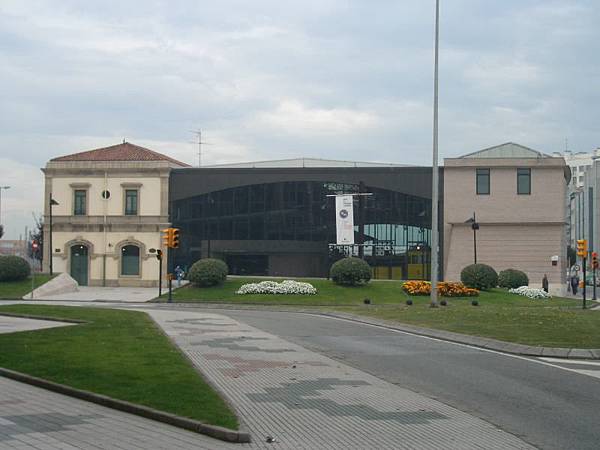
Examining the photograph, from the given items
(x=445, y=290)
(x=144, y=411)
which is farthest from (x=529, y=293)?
(x=144, y=411)

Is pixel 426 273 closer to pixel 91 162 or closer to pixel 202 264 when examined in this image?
pixel 202 264

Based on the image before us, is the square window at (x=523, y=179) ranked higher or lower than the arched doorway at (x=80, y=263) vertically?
higher

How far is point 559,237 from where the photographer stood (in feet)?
198

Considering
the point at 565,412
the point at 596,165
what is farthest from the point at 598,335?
the point at 596,165

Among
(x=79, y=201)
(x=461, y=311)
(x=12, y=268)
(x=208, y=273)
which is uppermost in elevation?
(x=79, y=201)

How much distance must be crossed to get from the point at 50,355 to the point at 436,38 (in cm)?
2444

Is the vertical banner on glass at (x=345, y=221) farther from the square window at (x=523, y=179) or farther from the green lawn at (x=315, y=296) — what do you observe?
the square window at (x=523, y=179)

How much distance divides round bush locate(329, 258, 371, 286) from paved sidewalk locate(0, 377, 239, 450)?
37.6 metres

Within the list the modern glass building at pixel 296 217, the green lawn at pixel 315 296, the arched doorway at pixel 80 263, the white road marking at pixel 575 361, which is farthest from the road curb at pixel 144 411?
the arched doorway at pixel 80 263

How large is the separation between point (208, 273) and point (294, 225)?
15333mm

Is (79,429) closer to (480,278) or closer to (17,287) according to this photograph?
(480,278)

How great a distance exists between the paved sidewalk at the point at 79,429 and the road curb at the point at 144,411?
0.30 feet

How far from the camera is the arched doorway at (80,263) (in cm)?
6247

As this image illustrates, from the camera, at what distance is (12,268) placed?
1997 inches
